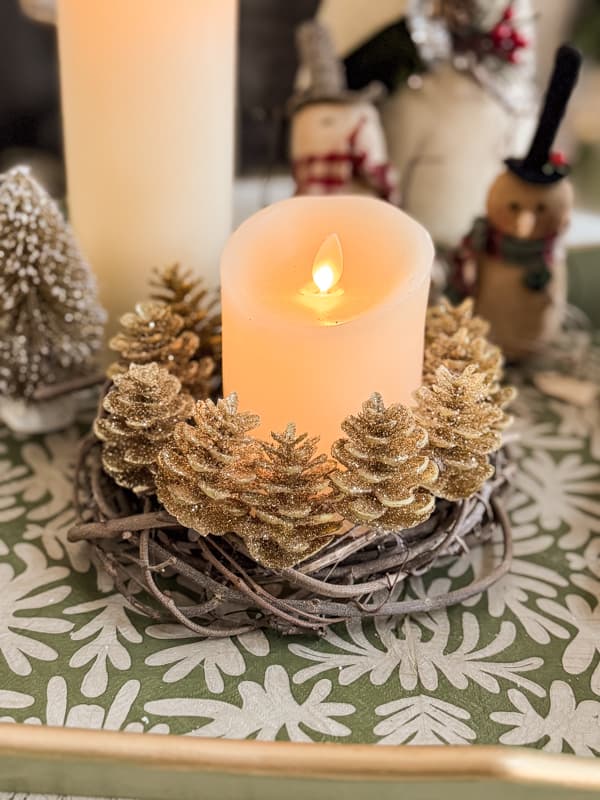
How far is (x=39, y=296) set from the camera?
0.52 m

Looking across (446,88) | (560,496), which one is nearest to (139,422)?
(560,496)

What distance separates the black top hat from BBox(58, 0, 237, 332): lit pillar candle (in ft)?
0.67

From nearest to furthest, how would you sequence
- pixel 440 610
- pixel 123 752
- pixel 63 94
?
pixel 123 752
pixel 440 610
pixel 63 94

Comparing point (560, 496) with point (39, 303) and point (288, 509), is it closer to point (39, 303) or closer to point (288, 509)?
point (288, 509)

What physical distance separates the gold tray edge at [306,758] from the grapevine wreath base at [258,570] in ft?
0.25

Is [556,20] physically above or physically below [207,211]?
above

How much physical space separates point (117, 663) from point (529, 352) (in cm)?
41

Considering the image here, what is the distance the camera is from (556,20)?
0.85 metres

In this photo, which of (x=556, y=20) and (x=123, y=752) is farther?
(x=556, y=20)

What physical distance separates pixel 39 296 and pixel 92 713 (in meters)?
0.26

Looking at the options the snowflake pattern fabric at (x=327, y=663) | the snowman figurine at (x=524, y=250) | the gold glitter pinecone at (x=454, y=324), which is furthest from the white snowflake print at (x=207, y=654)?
the snowman figurine at (x=524, y=250)

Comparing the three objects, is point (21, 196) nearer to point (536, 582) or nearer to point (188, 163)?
point (188, 163)

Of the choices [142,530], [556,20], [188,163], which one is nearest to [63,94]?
[188,163]

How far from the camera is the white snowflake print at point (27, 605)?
406 millimetres
